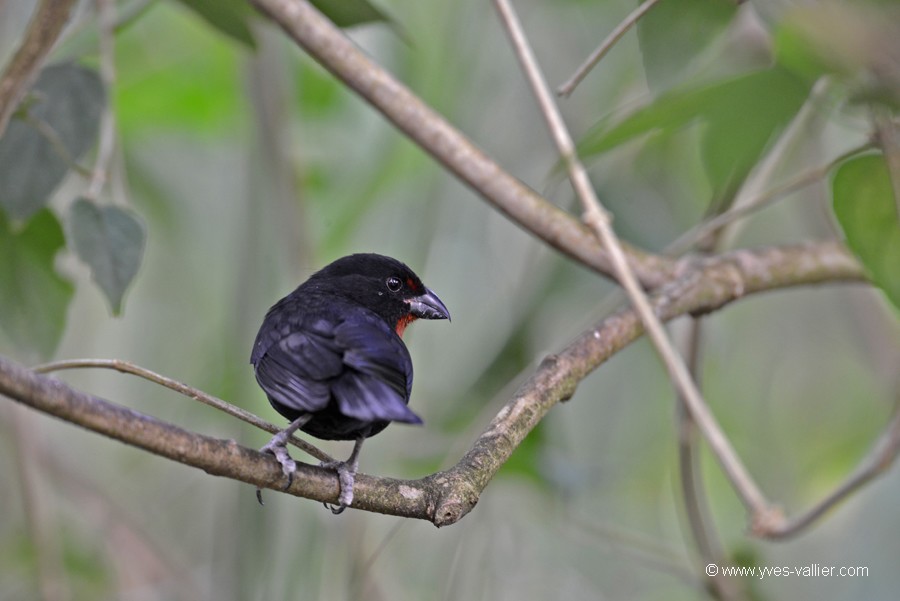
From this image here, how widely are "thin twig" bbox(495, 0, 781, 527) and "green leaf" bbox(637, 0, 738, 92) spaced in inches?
10.8

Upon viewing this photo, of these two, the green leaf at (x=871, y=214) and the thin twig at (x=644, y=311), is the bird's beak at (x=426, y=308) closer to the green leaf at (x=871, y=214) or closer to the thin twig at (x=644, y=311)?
the thin twig at (x=644, y=311)

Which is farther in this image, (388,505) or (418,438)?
(418,438)

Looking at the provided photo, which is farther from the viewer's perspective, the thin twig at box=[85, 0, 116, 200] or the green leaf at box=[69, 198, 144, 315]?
the thin twig at box=[85, 0, 116, 200]

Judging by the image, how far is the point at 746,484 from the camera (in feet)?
5.66

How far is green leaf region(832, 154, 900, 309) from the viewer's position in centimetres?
197

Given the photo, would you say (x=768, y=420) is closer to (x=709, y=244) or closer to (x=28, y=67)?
(x=709, y=244)

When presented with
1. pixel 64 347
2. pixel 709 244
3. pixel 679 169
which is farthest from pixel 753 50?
pixel 64 347

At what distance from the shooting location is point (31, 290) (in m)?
2.56

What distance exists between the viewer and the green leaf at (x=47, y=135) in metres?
2.45

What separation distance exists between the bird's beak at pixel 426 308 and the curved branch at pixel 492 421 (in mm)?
663

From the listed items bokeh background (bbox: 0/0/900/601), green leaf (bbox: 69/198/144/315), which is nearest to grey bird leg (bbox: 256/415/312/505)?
green leaf (bbox: 69/198/144/315)

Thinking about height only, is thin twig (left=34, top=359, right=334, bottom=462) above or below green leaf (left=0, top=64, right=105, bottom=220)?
below

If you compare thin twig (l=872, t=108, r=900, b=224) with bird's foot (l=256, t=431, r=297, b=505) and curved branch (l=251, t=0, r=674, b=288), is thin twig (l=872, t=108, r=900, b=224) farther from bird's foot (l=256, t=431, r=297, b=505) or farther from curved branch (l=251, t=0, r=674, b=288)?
bird's foot (l=256, t=431, r=297, b=505)

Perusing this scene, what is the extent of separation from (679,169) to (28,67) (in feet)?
10.2
